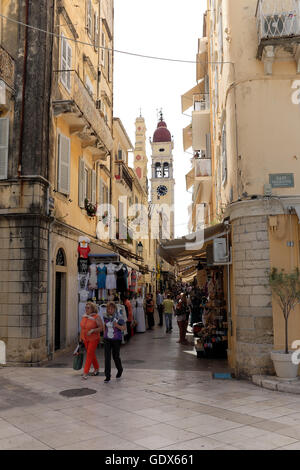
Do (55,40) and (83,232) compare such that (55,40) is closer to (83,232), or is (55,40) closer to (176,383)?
(83,232)

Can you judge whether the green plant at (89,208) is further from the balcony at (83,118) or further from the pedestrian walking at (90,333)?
the pedestrian walking at (90,333)

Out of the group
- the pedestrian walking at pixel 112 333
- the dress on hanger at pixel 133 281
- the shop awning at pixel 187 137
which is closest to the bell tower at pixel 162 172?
the shop awning at pixel 187 137

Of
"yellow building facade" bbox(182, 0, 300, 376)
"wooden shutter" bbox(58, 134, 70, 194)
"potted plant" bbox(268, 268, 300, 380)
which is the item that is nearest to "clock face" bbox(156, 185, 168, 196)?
"wooden shutter" bbox(58, 134, 70, 194)

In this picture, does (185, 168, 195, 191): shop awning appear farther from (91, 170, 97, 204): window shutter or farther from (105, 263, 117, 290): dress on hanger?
(105, 263, 117, 290): dress on hanger

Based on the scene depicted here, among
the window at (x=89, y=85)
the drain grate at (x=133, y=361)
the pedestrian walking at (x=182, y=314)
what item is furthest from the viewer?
the window at (x=89, y=85)

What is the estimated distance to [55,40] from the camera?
44.6ft

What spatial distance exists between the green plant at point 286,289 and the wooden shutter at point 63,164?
23.7ft

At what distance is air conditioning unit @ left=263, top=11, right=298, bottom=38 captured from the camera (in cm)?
997

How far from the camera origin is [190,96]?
23438mm

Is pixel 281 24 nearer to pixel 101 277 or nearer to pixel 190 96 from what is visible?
pixel 101 277

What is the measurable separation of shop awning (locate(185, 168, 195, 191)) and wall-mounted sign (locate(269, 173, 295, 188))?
15518mm

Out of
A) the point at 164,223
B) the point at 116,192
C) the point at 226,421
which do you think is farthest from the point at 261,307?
the point at 164,223

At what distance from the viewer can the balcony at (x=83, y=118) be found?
1335cm

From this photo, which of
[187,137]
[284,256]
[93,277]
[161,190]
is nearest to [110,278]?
[93,277]
